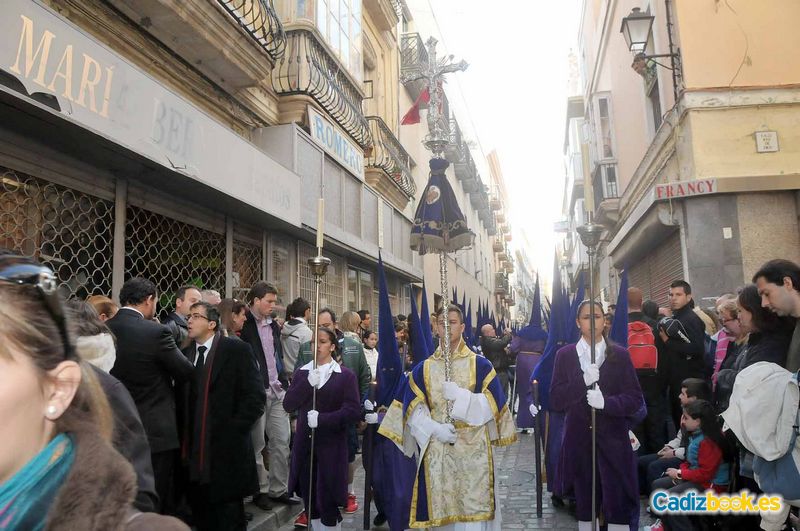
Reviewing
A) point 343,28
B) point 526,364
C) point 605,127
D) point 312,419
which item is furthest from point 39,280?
point 605,127

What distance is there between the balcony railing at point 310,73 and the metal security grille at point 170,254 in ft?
9.73

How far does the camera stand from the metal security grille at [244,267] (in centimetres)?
912

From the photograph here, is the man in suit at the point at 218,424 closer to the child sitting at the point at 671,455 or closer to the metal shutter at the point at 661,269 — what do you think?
the child sitting at the point at 671,455

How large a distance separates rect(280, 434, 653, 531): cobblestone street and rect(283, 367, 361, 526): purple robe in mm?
908

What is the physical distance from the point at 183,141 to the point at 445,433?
4276 mm

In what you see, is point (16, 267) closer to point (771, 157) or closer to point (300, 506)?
point (300, 506)

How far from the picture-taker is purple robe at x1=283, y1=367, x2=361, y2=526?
527 cm

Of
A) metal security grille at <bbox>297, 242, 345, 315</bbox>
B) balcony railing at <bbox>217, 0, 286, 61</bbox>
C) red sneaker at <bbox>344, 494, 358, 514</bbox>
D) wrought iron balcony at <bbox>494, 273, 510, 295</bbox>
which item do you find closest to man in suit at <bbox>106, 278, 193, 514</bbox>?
red sneaker at <bbox>344, 494, 358, 514</bbox>

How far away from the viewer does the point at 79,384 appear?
1.37 metres

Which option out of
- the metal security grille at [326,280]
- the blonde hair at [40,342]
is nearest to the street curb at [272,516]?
the metal security grille at [326,280]

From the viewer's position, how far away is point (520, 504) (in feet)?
22.0

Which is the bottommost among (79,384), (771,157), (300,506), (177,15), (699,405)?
(300,506)

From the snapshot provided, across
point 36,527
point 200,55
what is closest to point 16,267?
point 36,527

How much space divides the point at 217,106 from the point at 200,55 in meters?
0.95
